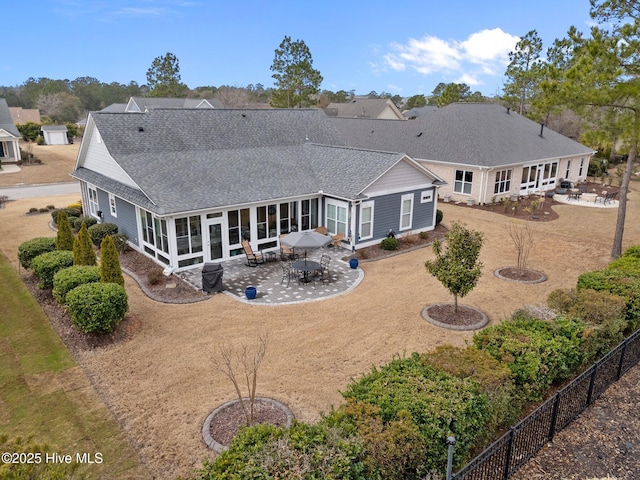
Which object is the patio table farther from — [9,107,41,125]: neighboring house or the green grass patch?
[9,107,41,125]: neighboring house

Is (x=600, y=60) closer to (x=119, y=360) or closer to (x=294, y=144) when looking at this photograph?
(x=294, y=144)

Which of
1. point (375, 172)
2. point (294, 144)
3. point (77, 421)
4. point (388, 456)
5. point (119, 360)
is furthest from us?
point (294, 144)

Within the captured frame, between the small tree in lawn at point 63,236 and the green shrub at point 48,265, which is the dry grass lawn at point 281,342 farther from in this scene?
the small tree in lawn at point 63,236

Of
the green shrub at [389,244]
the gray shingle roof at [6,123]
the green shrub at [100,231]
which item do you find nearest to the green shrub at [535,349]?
the green shrub at [389,244]

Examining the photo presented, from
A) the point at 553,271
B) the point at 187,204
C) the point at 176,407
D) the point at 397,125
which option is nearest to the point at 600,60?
the point at 553,271

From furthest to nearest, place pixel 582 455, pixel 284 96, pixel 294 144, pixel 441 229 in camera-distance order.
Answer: pixel 284 96 → pixel 294 144 → pixel 441 229 → pixel 582 455

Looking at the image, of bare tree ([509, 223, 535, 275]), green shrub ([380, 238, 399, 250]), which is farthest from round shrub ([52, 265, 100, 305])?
bare tree ([509, 223, 535, 275])

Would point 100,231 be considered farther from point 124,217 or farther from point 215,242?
point 215,242
